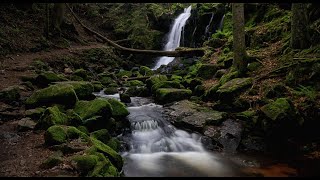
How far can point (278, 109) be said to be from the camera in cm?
759

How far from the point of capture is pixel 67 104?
8531 millimetres

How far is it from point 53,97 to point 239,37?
240 inches

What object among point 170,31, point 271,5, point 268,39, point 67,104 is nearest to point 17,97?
point 67,104

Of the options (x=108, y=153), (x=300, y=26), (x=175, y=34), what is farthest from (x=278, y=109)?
(x=175, y=34)

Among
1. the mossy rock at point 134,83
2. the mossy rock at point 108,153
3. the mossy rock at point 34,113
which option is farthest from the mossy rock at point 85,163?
the mossy rock at point 134,83

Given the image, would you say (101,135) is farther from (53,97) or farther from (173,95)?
(173,95)

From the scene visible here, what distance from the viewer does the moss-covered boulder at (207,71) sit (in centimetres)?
1257

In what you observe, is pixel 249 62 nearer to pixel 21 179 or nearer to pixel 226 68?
pixel 226 68

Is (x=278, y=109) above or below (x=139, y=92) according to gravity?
below

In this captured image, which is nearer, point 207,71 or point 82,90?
point 82,90

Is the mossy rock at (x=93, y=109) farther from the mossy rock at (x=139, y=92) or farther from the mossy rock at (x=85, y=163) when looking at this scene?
the mossy rock at (x=139, y=92)

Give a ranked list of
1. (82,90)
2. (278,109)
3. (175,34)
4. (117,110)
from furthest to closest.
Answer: (175,34), (82,90), (117,110), (278,109)

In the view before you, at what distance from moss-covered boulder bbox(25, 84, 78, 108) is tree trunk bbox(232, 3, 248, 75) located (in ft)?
18.0

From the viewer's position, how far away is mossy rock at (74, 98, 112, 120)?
8052 millimetres
